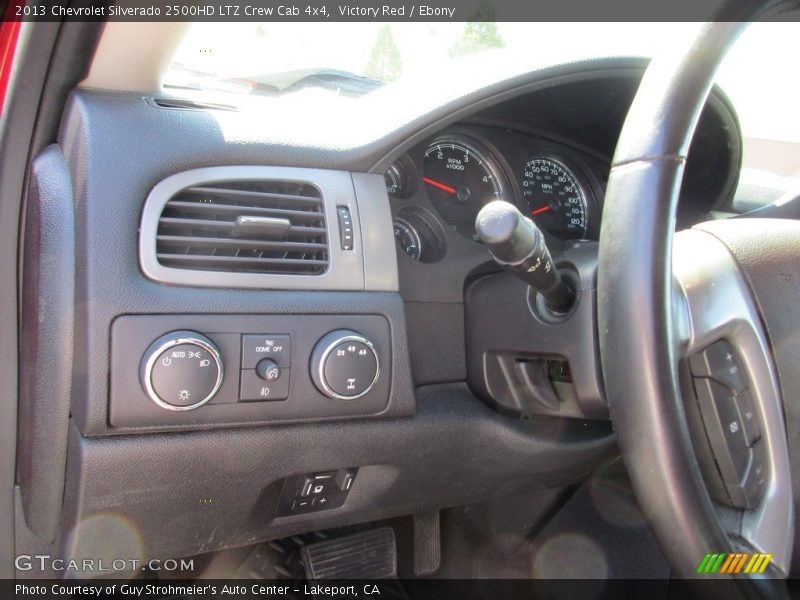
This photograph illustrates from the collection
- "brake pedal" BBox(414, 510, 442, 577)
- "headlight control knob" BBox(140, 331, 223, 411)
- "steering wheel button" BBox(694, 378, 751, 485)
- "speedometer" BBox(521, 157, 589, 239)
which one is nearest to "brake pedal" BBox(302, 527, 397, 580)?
"brake pedal" BBox(414, 510, 442, 577)

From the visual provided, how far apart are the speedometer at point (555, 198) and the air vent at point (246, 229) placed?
744 mm

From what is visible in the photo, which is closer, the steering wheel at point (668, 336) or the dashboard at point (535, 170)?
the steering wheel at point (668, 336)

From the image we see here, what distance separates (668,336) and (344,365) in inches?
23.7

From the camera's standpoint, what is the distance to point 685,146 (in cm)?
94

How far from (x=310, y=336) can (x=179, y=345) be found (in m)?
0.24

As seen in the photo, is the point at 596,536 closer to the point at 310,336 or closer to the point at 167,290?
the point at 310,336

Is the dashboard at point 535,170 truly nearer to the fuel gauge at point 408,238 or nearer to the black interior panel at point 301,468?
the fuel gauge at point 408,238

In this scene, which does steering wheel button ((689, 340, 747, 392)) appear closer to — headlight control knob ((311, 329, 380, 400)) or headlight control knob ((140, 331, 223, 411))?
headlight control knob ((311, 329, 380, 400))

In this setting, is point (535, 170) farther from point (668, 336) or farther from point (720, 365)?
point (668, 336)

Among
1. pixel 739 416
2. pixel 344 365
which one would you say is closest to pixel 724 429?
pixel 739 416

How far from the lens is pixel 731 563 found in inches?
36.4

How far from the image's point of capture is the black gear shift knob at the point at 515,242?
3.10ft

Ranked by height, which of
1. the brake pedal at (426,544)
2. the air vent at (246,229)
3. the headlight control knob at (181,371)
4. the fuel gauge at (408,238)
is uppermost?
the air vent at (246,229)

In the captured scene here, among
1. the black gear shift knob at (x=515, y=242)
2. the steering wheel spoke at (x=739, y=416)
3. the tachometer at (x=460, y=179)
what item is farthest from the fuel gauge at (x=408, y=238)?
the steering wheel spoke at (x=739, y=416)
